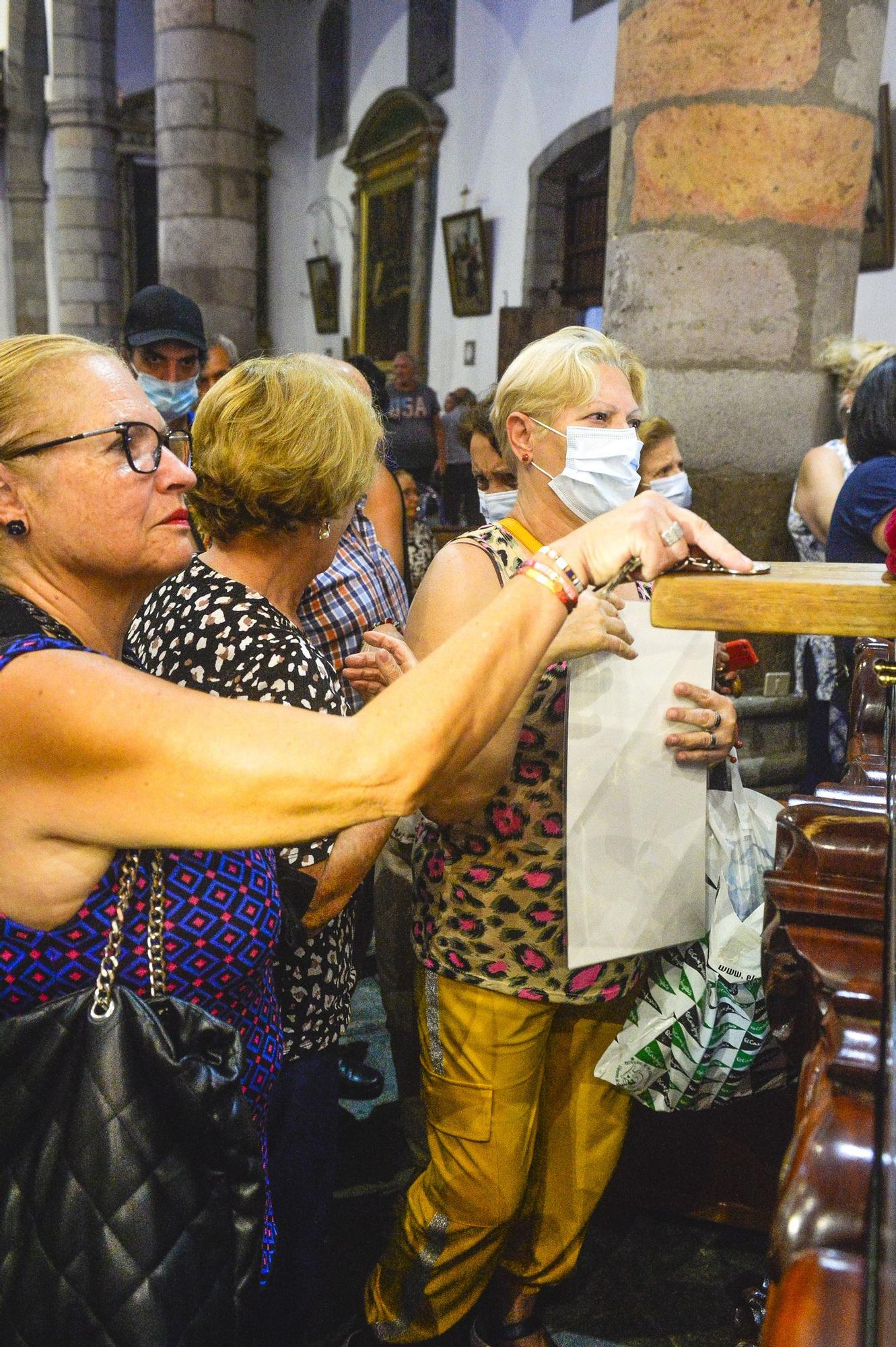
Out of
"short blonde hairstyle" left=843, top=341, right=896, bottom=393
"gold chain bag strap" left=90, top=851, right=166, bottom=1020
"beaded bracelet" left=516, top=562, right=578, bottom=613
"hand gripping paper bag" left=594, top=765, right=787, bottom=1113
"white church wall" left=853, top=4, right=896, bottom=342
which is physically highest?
"white church wall" left=853, top=4, right=896, bottom=342

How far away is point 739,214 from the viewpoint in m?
3.07

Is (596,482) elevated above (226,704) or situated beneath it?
elevated above

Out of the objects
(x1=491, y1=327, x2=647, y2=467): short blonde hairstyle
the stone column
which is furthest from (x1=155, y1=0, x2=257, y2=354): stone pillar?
(x1=491, y1=327, x2=647, y2=467): short blonde hairstyle

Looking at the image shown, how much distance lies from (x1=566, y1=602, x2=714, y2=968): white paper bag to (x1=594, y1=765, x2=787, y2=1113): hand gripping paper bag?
11cm

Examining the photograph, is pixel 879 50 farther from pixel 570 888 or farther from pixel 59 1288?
pixel 59 1288

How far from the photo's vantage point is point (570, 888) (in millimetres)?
1713

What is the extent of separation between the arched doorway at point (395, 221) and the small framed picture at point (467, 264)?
799mm

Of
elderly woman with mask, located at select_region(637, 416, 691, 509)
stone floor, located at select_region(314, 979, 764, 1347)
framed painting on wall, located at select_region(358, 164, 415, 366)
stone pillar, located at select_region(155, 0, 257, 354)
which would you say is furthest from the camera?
framed painting on wall, located at select_region(358, 164, 415, 366)

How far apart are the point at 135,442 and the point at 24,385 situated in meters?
0.15

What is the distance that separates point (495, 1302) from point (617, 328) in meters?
2.62

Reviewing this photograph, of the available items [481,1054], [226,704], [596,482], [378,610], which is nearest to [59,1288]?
[226,704]

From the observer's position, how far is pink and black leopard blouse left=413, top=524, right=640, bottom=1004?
1.83 meters

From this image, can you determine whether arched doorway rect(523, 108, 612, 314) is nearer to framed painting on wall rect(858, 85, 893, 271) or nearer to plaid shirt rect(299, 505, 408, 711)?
framed painting on wall rect(858, 85, 893, 271)

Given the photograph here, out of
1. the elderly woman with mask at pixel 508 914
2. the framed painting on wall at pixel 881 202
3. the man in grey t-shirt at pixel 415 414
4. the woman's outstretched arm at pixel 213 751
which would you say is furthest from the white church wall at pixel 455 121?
the woman's outstretched arm at pixel 213 751
